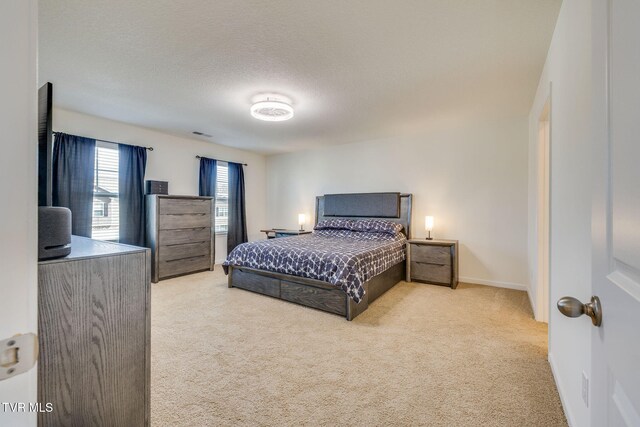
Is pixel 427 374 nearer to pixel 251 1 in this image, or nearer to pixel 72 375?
pixel 72 375

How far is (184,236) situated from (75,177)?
160cm

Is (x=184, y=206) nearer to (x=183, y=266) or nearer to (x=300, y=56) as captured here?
(x=183, y=266)

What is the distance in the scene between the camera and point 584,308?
66cm

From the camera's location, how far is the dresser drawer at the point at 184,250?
431 cm

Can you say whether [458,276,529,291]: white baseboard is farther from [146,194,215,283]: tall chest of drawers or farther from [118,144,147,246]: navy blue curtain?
[118,144,147,246]: navy blue curtain

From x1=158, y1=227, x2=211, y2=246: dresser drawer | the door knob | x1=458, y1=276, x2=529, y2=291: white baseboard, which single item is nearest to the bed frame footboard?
x1=458, y1=276, x2=529, y2=291: white baseboard

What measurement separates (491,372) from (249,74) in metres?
3.12

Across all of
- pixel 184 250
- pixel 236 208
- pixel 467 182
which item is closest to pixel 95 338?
pixel 184 250

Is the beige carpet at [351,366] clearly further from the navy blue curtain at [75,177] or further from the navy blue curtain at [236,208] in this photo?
the navy blue curtain at [236,208]

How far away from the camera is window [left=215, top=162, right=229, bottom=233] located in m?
5.65

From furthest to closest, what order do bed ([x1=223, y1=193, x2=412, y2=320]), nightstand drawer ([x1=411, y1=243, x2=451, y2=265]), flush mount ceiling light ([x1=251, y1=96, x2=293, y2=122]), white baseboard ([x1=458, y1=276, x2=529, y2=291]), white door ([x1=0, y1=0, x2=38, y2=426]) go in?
nightstand drawer ([x1=411, y1=243, x2=451, y2=265]), white baseboard ([x1=458, y1=276, x2=529, y2=291]), flush mount ceiling light ([x1=251, y1=96, x2=293, y2=122]), bed ([x1=223, y1=193, x2=412, y2=320]), white door ([x1=0, y1=0, x2=38, y2=426])

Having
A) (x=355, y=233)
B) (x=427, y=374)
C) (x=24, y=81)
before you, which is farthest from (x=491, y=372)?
(x=355, y=233)

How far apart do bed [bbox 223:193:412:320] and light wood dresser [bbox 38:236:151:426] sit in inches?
78.2

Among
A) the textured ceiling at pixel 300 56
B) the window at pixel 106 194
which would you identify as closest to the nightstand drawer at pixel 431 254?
the textured ceiling at pixel 300 56
